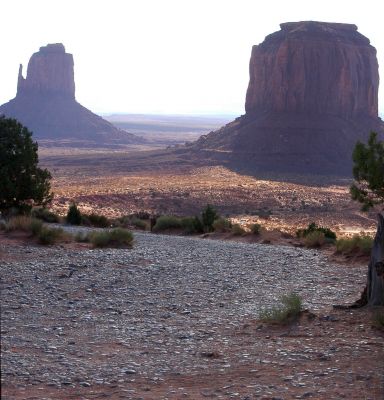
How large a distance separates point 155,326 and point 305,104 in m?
86.7

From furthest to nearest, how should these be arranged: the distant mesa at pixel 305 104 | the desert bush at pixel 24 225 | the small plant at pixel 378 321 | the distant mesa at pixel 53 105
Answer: the distant mesa at pixel 53 105 < the distant mesa at pixel 305 104 < the desert bush at pixel 24 225 < the small plant at pixel 378 321

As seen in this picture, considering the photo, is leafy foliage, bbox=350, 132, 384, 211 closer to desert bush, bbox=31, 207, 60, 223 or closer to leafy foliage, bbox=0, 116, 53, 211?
leafy foliage, bbox=0, 116, 53, 211

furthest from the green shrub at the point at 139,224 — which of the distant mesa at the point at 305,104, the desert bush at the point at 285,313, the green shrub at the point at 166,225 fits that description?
the distant mesa at the point at 305,104

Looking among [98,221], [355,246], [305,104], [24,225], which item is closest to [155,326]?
[24,225]

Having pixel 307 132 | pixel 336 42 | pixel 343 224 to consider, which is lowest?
pixel 343 224

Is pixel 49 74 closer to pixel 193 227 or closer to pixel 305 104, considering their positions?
pixel 305 104

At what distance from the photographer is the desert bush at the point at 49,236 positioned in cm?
1991

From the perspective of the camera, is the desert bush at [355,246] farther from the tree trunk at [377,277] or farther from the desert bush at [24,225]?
the desert bush at [24,225]

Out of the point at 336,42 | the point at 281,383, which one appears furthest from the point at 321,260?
the point at 336,42

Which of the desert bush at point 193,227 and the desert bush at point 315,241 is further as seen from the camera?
the desert bush at point 193,227

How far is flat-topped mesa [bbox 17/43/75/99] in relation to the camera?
557 ft

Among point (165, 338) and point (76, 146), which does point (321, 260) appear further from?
point (76, 146)

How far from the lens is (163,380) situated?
9.24 meters

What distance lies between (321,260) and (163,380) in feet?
41.8
